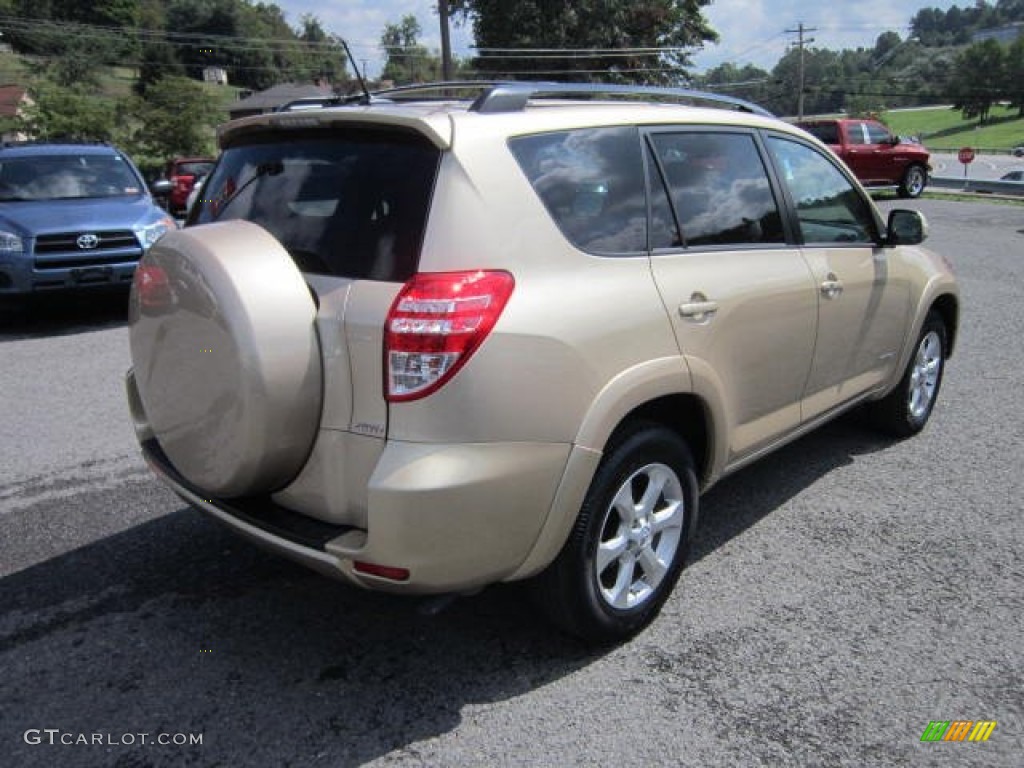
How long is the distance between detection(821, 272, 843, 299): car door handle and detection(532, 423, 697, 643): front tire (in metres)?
1.24

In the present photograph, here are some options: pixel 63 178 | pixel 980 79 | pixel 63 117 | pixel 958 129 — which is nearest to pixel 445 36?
pixel 63 117

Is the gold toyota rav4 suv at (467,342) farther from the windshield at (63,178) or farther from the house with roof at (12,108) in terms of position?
the house with roof at (12,108)

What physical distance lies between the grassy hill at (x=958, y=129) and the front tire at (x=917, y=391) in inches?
3929

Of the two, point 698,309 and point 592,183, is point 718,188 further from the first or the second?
point 592,183

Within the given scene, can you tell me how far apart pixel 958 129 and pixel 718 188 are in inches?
5279

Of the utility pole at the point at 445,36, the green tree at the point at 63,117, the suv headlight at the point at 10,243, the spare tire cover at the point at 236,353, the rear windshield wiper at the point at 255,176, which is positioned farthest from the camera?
the green tree at the point at 63,117

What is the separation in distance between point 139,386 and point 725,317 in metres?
2.17

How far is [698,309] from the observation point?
10.1ft

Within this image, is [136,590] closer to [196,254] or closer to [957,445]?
[196,254]

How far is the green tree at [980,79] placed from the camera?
114438 mm

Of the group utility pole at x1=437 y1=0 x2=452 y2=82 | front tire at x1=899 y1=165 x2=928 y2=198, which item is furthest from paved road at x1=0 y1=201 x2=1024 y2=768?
utility pole at x1=437 y1=0 x2=452 y2=82

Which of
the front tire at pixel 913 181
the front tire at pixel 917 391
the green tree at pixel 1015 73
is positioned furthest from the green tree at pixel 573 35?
the green tree at pixel 1015 73

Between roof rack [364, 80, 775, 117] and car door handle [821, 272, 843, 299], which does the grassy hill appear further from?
roof rack [364, 80, 775, 117]

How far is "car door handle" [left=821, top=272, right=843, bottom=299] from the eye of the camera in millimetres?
3840
